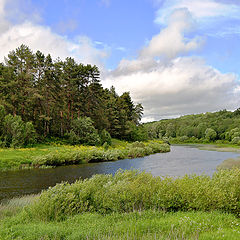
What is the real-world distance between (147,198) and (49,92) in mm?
42366

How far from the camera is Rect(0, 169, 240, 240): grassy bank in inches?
291

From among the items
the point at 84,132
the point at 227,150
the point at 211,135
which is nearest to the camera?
the point at 84,132

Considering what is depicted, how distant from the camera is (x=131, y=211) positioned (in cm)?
1000

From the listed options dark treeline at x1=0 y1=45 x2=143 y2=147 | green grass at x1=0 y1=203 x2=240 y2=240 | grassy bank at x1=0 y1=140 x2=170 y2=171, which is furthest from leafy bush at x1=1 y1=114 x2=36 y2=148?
green grass at x1=0 y1=203 x2=240 y2=240

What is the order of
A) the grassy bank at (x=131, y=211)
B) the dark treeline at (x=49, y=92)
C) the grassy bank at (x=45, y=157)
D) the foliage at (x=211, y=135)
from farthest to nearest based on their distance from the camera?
the foliage at (x=211, y=135) → the dark treeline at (x=49, y=92) → the grassy bank at (x=45, y=157) → the grassy bank at (x=131, y=211)

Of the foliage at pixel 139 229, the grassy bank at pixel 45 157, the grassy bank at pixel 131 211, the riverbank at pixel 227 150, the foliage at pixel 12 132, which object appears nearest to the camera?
the foliage at pixel 139 229

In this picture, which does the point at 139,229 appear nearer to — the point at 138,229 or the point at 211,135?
the point at 138,229

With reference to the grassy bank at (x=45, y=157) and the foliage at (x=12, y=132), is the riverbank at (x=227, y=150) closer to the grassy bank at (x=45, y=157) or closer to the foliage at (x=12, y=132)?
the grassy bank at (x=45, y=157)

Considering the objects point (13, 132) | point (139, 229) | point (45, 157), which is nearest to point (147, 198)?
point (139, 229)

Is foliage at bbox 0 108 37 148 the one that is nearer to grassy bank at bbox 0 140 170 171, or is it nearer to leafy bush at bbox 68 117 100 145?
grassy bank at bbox 0 140 170 171

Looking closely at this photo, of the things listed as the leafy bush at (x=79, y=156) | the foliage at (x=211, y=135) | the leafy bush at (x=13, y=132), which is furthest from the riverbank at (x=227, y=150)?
the leafy bush at (x=13, y=132)

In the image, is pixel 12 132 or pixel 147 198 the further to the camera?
pixel 12 132

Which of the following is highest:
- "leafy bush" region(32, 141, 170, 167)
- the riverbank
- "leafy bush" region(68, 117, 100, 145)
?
"leafy bush" region(68, 117, 100, 145)

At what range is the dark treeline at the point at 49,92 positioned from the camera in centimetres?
4197
